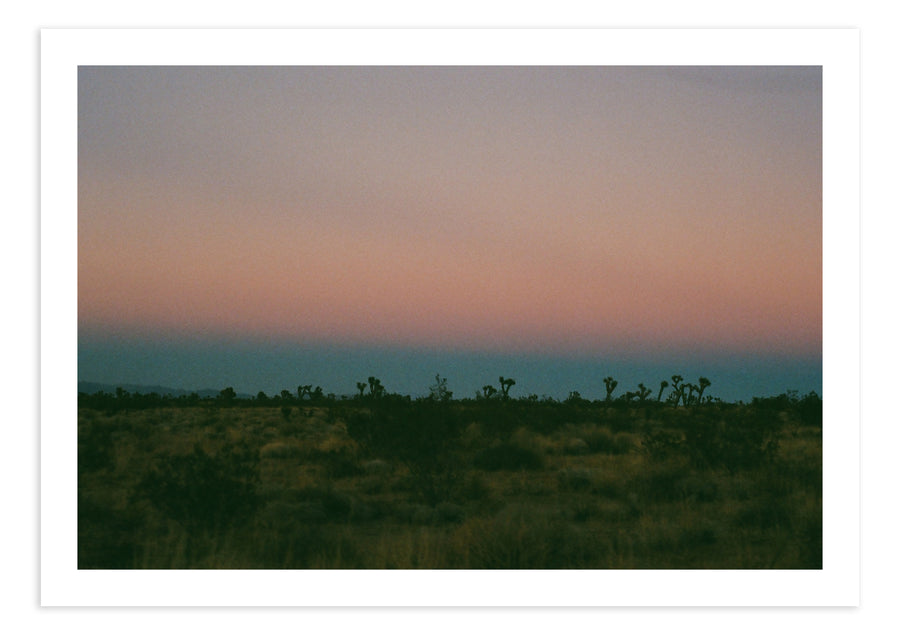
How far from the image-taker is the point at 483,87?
8.28 metres

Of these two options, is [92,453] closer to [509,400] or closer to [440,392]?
[440,392]

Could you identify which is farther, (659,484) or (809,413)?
(809,413)

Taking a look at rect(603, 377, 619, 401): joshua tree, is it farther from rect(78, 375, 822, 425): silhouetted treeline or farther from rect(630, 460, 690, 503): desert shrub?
rect(630, 460, 690, 503): desert shrub

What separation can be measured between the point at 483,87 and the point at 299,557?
5.94 metres

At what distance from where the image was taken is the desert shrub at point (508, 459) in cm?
1258

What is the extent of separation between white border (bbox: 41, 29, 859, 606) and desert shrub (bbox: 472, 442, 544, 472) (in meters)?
6.61

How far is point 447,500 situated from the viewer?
9.24 m

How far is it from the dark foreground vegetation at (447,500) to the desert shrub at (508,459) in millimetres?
A: 28

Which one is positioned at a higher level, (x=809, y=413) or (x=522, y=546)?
(x=522, y=546)

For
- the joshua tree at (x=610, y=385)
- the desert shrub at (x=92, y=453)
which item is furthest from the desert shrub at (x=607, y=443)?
the joshua tree at (x=610, y=385)

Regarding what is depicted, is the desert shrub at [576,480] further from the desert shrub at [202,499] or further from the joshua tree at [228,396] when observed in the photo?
the joshua tree at [228,396]

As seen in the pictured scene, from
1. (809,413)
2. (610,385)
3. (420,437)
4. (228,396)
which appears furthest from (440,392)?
(228,396)
